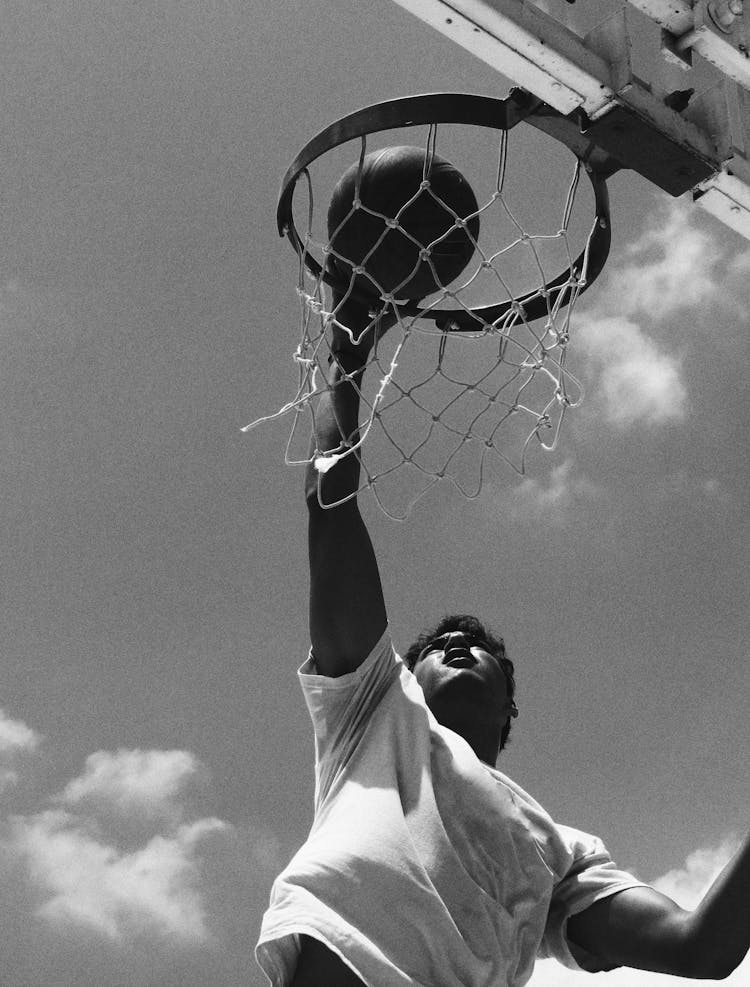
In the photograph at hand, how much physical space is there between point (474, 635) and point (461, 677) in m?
0.41

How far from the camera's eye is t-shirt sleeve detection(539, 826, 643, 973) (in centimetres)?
385

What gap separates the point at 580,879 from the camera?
12.8 ft

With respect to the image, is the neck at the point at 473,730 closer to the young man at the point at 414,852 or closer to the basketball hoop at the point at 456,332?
the young man at the point at 414,852

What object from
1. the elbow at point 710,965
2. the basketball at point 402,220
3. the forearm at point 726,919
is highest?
the basketball at point 402,220

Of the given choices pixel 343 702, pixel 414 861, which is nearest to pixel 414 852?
pixel 414 861

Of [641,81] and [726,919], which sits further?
[726,919]

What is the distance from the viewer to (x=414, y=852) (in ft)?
11.2

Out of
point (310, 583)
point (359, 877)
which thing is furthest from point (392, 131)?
point (359, 877)

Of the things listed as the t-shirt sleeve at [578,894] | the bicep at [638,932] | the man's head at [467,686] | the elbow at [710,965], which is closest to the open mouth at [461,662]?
the man's head at [467,686]

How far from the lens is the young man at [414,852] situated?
10.8 feet

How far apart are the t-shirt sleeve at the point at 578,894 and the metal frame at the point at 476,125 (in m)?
1.74

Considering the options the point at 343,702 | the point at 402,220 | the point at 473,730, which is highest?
the point at 402,220

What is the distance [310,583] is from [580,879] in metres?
1.24

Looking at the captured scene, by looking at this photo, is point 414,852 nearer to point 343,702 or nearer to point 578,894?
point 343,702
